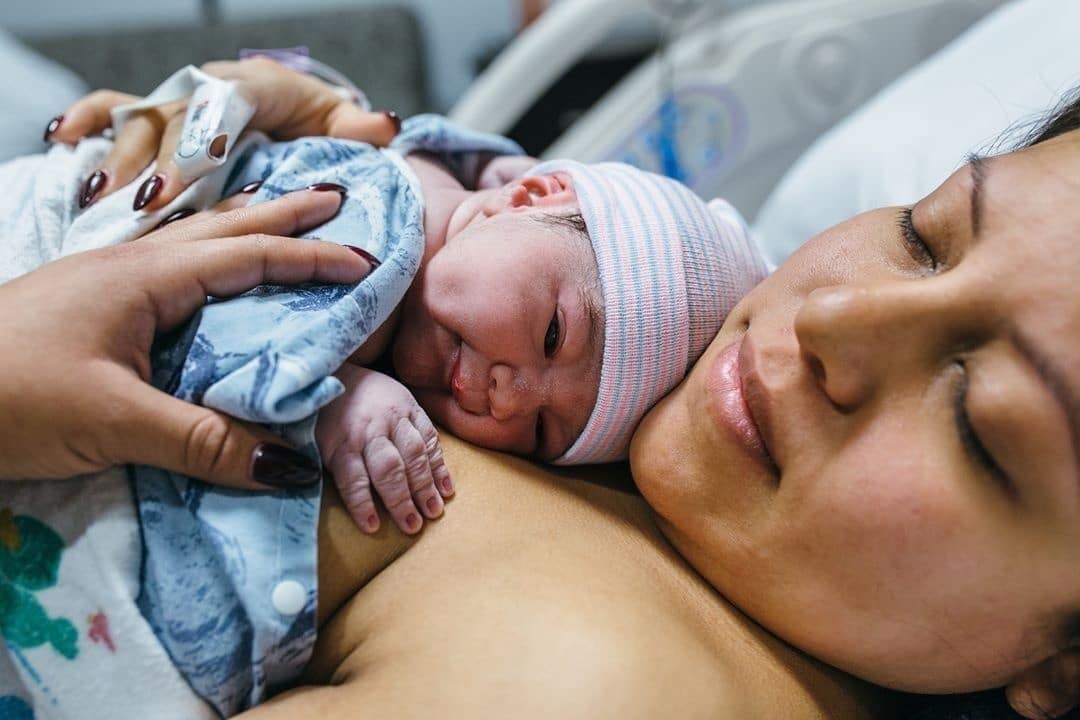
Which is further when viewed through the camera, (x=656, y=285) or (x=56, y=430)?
(x=656, y=285)

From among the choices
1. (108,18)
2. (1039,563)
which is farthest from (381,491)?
(108,18)

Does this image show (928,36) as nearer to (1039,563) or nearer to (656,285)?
(656,285)

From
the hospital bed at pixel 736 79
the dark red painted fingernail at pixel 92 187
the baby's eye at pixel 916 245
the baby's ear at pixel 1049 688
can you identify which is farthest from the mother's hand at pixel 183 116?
the baby's ear at pixel 1049 688

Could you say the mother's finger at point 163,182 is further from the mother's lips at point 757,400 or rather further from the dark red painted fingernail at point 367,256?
the mother's lips at point 757,400

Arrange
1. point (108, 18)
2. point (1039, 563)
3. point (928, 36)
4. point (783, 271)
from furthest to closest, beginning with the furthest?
point (108, 18), point (928, 36), point (783, 271), point (1039, 563)

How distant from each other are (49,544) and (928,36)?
186 centimetres

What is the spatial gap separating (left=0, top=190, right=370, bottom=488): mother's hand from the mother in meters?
0.13

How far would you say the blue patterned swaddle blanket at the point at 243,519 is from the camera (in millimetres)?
720

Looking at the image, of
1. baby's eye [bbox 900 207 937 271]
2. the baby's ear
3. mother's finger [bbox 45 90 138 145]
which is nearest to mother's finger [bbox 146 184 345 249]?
mother's finger [bbox 45 90 138 145]

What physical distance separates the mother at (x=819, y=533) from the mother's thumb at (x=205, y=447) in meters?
0.08

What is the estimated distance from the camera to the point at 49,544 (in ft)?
2.40

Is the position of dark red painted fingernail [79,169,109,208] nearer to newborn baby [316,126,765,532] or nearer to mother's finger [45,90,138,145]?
mother's finger [45,90,138,145]

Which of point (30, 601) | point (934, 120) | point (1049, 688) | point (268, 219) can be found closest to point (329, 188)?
point (268, 219)

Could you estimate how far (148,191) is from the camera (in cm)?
93
